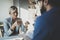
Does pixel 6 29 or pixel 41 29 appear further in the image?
pixel 6 29

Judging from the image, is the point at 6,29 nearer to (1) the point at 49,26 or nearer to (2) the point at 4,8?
(2) the point at 4,8

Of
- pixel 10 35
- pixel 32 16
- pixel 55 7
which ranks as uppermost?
pixel 55 7

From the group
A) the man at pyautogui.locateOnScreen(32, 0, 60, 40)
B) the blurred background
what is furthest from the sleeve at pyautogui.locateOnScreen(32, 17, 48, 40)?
the blurred background

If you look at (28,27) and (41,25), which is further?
(28,27)

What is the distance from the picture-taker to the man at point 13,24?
1.40 meters

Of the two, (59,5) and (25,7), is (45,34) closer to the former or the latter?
(59,5)

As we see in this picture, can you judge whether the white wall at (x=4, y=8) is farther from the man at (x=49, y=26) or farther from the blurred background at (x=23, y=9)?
the man at (x=49, y=26)

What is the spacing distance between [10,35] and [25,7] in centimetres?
27

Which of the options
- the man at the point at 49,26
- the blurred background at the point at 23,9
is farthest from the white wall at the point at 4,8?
the man at the point at 49,26

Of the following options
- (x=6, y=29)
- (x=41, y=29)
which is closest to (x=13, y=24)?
(x=6, y=29)

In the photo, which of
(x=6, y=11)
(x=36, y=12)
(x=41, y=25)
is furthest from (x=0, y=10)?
(x=41, y=25)

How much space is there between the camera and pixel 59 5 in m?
0.95

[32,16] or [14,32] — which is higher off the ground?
[32,16]

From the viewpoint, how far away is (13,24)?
142cm
